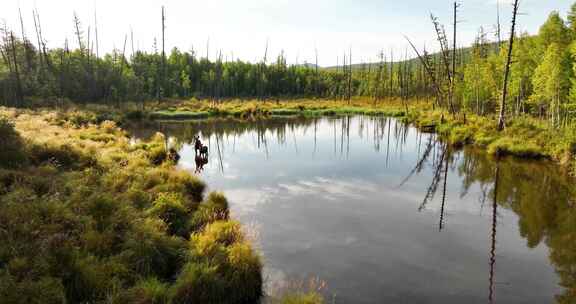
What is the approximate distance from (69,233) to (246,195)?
27.7ft

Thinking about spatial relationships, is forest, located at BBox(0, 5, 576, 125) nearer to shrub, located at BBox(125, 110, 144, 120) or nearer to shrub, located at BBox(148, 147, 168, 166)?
shrub, located at BBox(125, 110, 144, 120)

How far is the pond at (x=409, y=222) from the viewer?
8969 mm

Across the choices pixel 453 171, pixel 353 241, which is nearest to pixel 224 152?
pixel 453 171

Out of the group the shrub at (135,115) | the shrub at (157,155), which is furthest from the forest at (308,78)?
the shrub at (157,155)

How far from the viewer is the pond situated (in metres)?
8.97

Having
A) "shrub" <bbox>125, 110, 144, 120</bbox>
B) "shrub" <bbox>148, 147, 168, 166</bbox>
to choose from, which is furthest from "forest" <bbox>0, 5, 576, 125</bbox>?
"shrub" <bbox>148, 147, 168, 166</bbox>

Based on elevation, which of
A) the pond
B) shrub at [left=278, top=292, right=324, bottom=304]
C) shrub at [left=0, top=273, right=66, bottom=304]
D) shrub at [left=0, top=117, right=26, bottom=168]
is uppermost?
shrub at [left=0, top=117, right=26, bottom=168]

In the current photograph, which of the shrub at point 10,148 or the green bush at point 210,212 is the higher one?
the shrub at point 10,148

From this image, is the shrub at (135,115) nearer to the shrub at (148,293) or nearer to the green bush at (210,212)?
the green bush at (210,212)

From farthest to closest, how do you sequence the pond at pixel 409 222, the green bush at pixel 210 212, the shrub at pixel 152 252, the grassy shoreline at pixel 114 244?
1. the green bush at pixel 210 212
2. the pond at pixel 409 222
3. the shrub at pixel 152 252
4. the grassy shoreline at pixel 114 244

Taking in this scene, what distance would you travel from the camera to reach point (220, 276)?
7848 mm

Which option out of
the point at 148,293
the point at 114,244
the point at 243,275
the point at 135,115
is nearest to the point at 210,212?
the point at 114,244

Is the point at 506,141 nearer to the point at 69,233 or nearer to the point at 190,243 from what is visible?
the point at 190,243

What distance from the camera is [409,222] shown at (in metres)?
13.2
